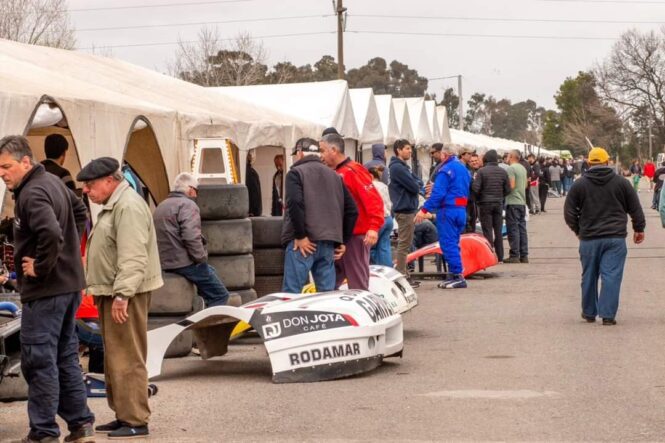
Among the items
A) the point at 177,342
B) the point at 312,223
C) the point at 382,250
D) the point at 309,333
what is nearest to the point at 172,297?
the point at 177,342

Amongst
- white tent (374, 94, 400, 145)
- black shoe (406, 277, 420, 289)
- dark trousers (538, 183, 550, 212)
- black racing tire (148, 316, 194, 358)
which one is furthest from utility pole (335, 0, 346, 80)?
black racing tire (148, 316, 194, 358)

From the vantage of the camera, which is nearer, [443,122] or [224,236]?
[224,236]

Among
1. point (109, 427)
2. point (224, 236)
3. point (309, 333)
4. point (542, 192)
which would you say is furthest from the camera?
point (542, 192)

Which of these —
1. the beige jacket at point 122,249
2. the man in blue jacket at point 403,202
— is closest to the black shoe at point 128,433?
the beige jacket at point 122,249

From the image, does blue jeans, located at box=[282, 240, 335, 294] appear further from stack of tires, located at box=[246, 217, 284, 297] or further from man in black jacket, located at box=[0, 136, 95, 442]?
man in black jacket, located at box=[0, 136, 95, 442]

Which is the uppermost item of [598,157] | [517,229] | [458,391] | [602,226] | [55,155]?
[55,155]

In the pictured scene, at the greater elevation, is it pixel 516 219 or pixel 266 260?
pixel 266 260

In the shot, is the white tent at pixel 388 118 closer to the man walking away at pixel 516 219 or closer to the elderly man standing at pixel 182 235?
the man walking away at pixel 516 219

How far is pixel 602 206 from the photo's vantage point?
13.8 metres

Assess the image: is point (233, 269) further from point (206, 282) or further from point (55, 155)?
point (55, 155)

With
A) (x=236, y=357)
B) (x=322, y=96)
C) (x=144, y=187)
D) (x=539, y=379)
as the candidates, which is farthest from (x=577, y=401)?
(x=322, y=96)

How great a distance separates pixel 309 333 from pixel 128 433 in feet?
7.59

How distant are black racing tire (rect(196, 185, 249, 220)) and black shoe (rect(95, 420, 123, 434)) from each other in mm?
4963

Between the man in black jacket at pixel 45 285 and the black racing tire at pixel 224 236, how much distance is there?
5.15 m
